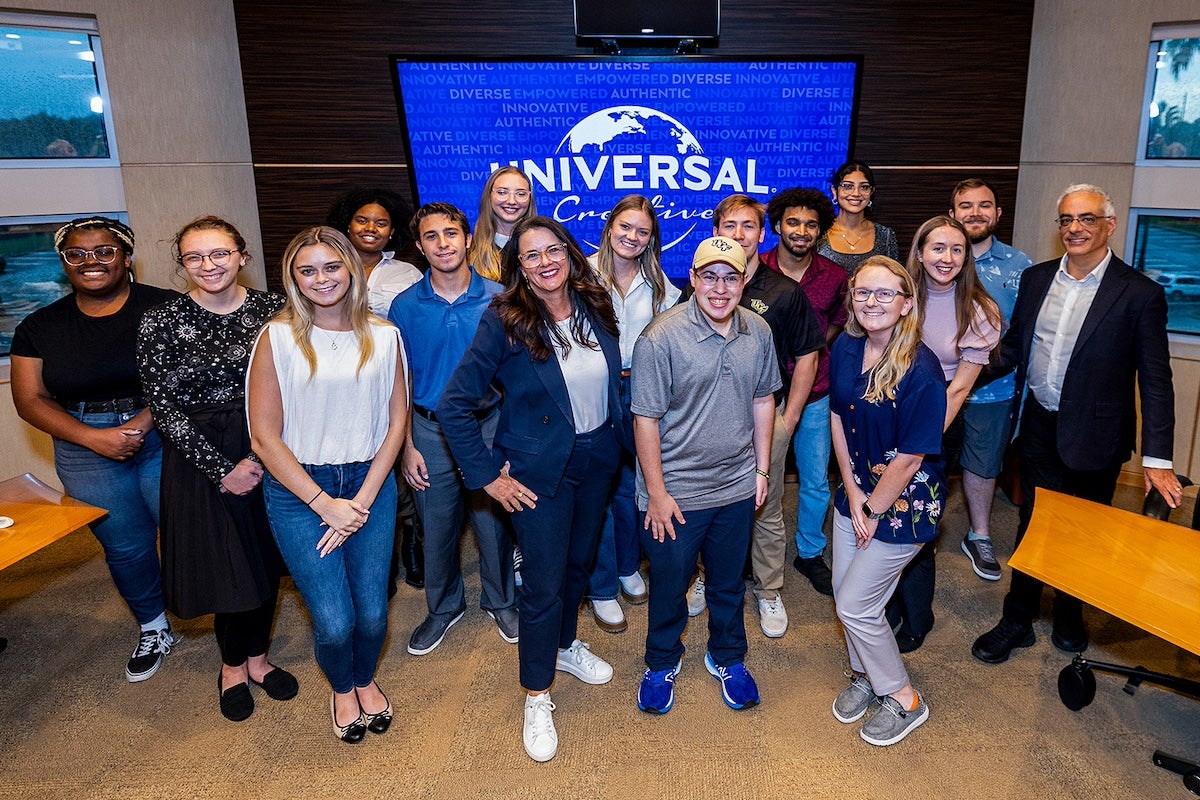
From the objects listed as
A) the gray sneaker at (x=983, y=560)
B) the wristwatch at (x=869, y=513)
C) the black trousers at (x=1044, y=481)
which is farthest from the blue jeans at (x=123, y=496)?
the gray sneaker at (x=983, y=560)

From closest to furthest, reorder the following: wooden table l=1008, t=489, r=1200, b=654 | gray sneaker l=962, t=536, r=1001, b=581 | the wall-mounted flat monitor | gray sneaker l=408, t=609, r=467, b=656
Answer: wooden table l=1008, t=489, r=1200, b=654 < gray sneaker l=408, t=609, r=467, b=656 < gray sneaker l=962, t=536, r=1001, b=581 < the wall-mounted flat monitor

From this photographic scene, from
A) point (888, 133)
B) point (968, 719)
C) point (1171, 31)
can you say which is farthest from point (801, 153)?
point (968, 719)

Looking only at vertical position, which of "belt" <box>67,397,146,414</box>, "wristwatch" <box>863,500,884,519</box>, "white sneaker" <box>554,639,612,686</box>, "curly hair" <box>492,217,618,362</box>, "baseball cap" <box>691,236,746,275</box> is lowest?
"white sneaker" <box>554,639,612,686</box>

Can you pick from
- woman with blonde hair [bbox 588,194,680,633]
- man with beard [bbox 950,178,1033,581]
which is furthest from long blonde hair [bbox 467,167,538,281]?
man with beard [bbox 950,178,1033,581]

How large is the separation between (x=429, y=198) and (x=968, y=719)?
354cm

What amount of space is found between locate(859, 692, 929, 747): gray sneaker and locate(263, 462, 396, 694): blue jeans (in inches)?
62.9

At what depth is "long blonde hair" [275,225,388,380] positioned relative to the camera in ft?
7.38

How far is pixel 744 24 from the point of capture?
14.4 feet

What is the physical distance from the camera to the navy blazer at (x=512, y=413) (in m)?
2.35

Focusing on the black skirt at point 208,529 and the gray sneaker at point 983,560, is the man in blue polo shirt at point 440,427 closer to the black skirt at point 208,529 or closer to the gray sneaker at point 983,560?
the black skirt at point 208,529

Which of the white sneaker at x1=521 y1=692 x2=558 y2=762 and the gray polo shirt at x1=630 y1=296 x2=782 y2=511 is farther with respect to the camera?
the white sneaker at x1=521 y1=692 x2=558 y2=762

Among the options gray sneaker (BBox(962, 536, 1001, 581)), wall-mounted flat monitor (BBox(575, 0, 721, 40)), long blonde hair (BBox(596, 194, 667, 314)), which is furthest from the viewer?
wall-mounted flat monitor (BBox(575, 0, 721, 40))

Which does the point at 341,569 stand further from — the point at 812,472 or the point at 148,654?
the point at 812,472

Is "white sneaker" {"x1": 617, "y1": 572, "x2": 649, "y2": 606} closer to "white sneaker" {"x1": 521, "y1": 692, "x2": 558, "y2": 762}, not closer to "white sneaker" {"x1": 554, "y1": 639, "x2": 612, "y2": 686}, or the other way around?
"white sneaker" {"x1": 554, "y1": 639, "x2": 612, "y2": 686}
